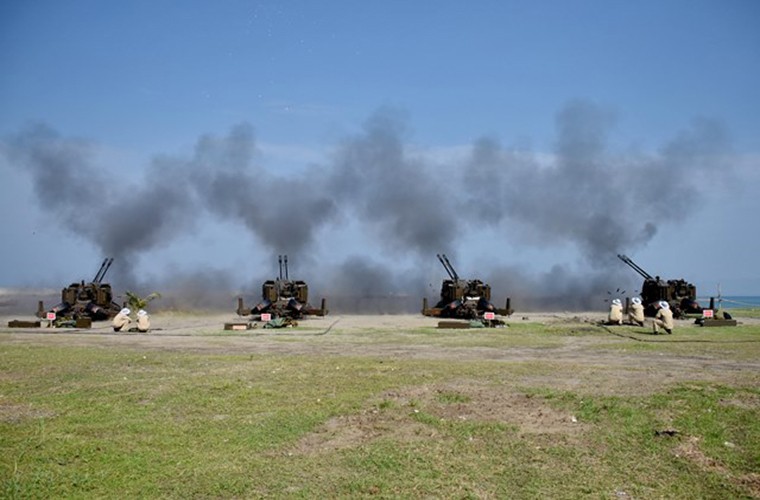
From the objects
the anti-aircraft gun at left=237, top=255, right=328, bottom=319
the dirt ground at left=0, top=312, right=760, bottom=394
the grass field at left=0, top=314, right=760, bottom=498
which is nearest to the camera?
the grass field at left=0, top=314, right=760, bottom=498

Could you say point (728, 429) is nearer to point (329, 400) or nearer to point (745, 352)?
point (329, 400)

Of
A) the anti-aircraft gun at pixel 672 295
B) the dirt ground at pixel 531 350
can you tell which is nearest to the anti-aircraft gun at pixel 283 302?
the dirt ground at pixel 531 350

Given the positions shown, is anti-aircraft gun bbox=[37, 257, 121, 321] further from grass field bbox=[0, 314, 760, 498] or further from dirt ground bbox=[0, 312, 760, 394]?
grass field bbox=[0, 314, 760, 498]

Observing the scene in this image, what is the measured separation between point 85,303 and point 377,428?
110 ft

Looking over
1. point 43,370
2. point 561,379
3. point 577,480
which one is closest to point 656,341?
point 561,379

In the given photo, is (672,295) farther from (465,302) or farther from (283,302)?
(283,302)

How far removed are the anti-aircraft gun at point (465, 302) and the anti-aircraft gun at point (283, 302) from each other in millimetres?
7355

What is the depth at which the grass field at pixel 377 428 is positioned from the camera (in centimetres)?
778

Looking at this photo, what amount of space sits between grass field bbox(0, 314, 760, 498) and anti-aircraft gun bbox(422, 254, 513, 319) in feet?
71.4

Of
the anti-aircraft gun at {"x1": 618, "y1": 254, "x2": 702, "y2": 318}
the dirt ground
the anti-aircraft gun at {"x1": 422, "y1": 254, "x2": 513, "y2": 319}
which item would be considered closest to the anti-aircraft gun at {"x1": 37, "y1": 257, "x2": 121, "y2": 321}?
the dirt ground

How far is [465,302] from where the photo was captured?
40.1m

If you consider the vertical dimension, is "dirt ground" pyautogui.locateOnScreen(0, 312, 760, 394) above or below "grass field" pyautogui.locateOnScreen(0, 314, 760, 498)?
above

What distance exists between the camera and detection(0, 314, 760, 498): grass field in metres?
7.78

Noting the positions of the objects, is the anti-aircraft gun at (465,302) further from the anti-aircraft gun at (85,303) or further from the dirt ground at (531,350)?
the anti-aircraft gun at (85,303)
